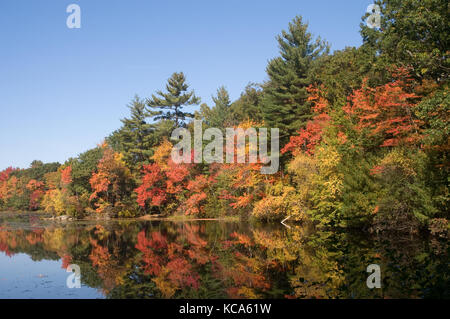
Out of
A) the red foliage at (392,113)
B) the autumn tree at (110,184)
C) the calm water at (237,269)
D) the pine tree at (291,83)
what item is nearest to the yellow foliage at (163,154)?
the autumn tree at (110,184)

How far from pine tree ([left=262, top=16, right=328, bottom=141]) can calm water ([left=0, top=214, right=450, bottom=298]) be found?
14.0m

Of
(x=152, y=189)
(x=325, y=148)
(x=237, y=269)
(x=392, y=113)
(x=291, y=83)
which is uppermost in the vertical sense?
(x=291, y=83)

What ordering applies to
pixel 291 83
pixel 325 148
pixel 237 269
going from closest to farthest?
pixel 237 269 < pixel 325 148 < pixel 291 83

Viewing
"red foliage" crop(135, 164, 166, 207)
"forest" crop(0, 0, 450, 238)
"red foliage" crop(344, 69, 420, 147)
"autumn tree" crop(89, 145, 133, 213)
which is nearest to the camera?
"forest" crop(0, 0, 450, 238)

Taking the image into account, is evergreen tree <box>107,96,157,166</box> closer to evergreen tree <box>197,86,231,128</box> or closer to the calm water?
evergreen tree <box>197,86,231,128</box>

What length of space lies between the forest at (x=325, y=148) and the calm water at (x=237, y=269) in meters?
2.60

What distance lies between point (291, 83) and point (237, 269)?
2200cm

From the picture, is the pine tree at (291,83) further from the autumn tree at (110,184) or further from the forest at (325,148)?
the autumn tree at (110,184)

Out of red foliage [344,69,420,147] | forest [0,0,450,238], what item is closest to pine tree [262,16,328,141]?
forest [0,0,450,238]

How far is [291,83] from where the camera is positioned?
30.0 meters

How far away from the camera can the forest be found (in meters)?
14.8

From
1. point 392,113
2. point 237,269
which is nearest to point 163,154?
point 392,113

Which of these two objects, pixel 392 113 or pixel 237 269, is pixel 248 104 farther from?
pixel 237 269
